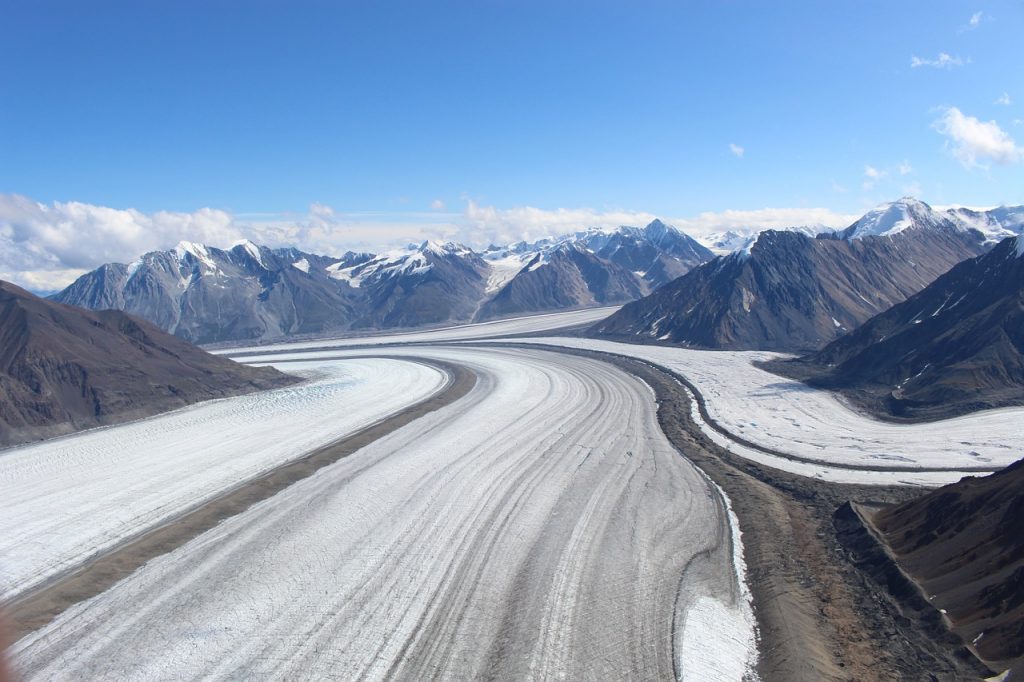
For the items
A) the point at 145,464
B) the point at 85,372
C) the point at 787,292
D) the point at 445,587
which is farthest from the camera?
the point at 787,292

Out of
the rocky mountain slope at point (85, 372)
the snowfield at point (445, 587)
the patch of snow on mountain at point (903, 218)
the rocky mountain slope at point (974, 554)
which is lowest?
the snowfield at point (445, 587)

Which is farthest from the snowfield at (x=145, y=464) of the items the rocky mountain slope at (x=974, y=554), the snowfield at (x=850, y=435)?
the rocky mountain slope at (x=974, y=554)

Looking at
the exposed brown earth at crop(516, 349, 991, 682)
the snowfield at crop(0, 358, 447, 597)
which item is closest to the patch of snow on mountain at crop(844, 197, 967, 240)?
the snowfield at crop(0, 358, 447, 597)

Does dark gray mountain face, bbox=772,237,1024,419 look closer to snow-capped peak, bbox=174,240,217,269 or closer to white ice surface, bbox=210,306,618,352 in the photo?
white ice surface, bbox=210,306,618,352

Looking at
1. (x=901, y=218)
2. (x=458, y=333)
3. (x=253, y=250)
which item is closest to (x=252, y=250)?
(x=253, y=250)

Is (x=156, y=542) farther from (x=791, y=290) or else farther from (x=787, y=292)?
(x=791, y=290)

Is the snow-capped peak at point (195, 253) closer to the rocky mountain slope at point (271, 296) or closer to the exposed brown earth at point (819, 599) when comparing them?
the rocky mountain slope at point (271, 296)

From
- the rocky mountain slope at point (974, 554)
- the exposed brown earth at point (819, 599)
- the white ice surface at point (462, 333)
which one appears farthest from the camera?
the white ice surface at point (462, 333)
